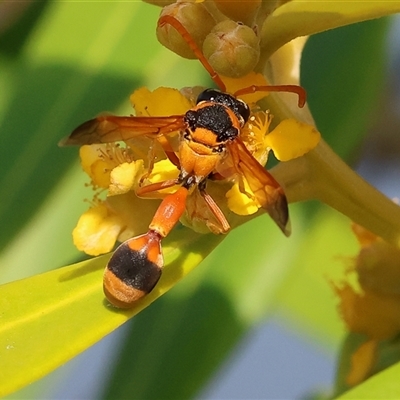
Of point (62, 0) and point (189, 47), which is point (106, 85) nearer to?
point (62, 0)

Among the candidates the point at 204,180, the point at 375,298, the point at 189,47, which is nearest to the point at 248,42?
Answer: the point at 189,47

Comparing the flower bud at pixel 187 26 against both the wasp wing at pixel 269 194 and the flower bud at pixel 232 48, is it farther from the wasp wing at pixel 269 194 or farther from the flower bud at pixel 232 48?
the wasp wing at pixel 269 194

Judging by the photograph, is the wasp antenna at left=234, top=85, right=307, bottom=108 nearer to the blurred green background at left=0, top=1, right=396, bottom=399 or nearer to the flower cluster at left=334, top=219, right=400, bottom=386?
the flower cluster at left=334, top=219, right=400, bottom=386

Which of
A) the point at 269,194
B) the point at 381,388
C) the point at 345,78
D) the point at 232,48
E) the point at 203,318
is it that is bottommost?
the point at 203,318

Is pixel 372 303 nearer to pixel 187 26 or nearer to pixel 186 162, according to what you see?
pixel 186 162

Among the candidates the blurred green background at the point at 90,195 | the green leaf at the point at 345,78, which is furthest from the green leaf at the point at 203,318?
the green leaf at the point at 345,78

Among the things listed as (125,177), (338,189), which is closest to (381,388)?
(338,189)

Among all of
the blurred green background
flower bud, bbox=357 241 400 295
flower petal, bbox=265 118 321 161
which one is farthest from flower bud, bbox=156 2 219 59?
the blurred green background
